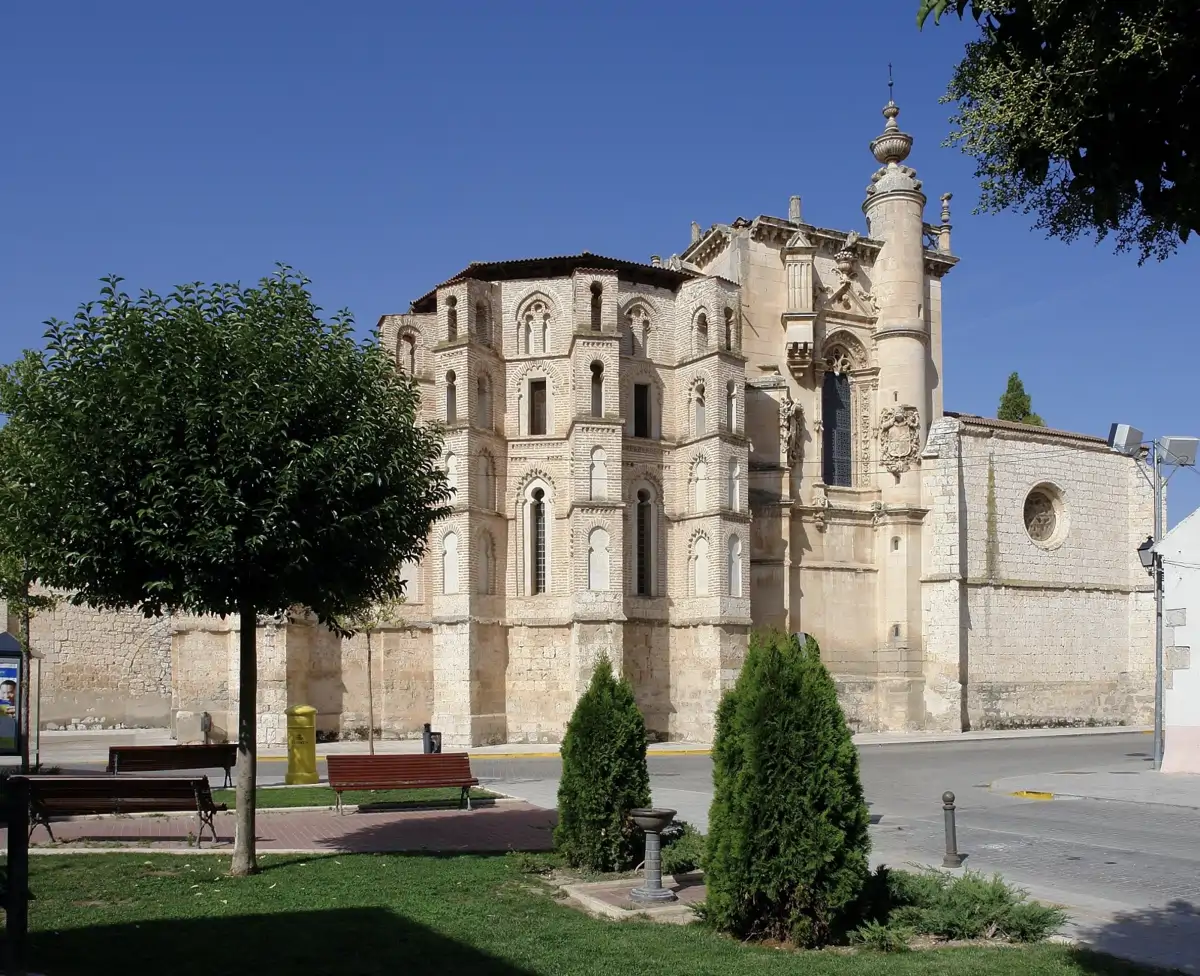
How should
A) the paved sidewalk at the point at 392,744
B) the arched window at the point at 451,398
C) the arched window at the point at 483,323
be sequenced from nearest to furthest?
1. the paved sidewalk at the point at 392,744
2. the arched window at the point at 451,398
3. the arched window at the point at 483,323

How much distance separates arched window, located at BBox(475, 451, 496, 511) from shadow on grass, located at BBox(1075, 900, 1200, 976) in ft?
75.5

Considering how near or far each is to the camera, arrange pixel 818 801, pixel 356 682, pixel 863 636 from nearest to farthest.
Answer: pixel 818 801 < pixel 356 682 < pixel 863 636

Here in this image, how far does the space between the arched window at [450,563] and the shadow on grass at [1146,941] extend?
2248 centimetres

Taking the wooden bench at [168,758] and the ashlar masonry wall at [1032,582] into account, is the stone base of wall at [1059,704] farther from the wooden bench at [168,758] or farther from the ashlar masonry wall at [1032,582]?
the wooden bench at [168,758]

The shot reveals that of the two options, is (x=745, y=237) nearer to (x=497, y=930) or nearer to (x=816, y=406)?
(x=816, y=406)

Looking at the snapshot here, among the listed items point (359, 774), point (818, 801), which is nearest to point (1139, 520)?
point (359, 774)

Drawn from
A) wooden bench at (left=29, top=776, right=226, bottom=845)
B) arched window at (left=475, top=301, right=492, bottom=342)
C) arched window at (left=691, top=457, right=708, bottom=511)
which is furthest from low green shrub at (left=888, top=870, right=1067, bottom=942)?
arched window at (left=475, top=301, right=492, bottom=342)

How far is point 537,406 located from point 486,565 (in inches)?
189

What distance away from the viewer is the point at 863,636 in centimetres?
3528

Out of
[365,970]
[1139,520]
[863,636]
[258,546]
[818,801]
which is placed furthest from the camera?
[1139,520]

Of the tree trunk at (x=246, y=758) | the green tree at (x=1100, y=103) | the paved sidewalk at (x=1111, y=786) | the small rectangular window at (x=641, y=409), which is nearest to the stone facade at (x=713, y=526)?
the small rectangular window at (x=641, y=409)

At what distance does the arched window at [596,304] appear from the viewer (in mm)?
31578

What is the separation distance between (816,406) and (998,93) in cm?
3080

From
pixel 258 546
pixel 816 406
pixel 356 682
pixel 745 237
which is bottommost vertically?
pixel 356 682
